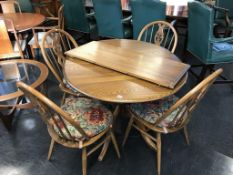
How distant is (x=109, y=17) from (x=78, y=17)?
56 cm

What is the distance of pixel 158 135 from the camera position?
1396 mm

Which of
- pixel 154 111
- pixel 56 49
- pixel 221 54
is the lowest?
pixel 154 111

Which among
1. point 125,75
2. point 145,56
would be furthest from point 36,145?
point 145,56

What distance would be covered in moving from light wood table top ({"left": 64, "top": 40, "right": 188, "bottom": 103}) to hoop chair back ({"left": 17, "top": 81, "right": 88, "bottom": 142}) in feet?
0.65

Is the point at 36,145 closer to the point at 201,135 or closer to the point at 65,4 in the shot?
the point at 201,135

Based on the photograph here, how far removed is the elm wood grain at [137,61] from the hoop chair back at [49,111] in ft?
1.59

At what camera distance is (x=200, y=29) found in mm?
2096

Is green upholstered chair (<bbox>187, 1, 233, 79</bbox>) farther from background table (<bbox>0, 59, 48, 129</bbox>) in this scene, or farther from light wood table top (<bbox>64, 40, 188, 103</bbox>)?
background table (<bbox>0, 59, 48, 129</bbox>)

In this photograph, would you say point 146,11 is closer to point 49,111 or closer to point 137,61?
point 137,61

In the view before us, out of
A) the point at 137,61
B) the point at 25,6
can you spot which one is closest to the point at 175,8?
the point at 137,61

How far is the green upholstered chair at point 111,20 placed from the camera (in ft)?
8.44

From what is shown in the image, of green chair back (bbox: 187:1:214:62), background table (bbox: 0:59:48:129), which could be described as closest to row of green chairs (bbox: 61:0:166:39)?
green chair back (bbox: 187:1:214:62)

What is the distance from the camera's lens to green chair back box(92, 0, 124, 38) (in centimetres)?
256

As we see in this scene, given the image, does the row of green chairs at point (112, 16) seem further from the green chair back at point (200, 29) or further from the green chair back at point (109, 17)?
the green chair back at point (200, 29)
